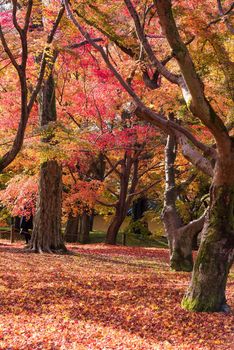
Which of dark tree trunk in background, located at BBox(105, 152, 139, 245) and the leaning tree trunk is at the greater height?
dark tree trunk in background, located at BBox(105, 152, 139, 245)

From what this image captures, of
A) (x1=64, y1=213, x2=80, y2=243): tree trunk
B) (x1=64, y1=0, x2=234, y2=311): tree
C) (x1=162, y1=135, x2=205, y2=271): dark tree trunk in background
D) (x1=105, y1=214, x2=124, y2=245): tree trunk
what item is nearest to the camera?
(x1=64, y1=0, x2=234, y2=311): tree

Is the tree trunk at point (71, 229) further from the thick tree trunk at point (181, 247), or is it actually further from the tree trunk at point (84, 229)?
the thick tree trunk at point (181, 247)

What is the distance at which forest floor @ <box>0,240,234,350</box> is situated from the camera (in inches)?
230

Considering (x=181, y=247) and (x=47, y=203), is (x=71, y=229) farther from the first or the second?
(x=181, y=247)

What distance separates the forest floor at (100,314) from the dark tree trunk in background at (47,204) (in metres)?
4.10

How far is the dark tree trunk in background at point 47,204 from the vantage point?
1522cm

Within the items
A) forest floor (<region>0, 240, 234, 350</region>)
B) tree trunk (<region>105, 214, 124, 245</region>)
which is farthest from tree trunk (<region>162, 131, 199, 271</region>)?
tree trunk (<region>105, 214, 124, 245</region>)

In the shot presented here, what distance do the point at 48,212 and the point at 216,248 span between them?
8.74 metres

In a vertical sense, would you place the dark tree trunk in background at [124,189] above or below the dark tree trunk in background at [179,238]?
above

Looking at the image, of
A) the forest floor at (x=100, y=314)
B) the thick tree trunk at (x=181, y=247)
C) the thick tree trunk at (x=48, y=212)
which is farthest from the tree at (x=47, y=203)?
the thick tree trunk at (x=181, y=247)

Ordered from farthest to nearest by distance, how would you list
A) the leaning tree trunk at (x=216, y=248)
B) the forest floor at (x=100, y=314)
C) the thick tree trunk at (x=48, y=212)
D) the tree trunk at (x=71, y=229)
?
the tree trunk at (x=71, y=229) → the thick tree trunk at (x=48, y=212) → the leaning tree trunk at (x=216, y=248) → the forest floor at (x=100, y=314)

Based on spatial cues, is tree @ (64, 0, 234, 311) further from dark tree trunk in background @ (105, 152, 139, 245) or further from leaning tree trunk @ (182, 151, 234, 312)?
dark tree trunk in background @ (105, 152, 139, 245)

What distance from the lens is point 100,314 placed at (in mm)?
7102

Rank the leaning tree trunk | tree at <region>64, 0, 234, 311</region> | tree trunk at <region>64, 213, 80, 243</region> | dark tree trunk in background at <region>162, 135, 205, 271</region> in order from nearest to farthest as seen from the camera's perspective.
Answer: tree at <region>64, 0, 234, 311</region> → the leaning tree trunk → dark tree trunk in background at <region>162, 135, 205, 271</region> → tree trunk at <region>64, 213, 80, 243</region>
